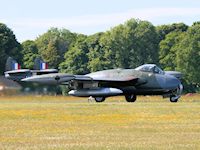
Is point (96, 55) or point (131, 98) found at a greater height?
point (96, 55)

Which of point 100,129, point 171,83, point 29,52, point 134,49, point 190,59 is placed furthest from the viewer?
point 29,52

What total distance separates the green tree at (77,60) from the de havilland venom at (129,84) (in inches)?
3025

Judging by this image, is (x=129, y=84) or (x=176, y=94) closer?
(x=176, y=94)

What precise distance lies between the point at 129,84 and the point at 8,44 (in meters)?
72.9

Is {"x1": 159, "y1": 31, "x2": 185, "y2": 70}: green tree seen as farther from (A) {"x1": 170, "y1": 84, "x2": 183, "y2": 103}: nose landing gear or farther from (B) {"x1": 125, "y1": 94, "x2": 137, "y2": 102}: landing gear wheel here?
(A) {"x1": 170, "y1": 84, "x2": 183, "y2": 103}: nose landing gear

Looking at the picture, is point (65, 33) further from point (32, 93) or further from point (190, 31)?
point (32, 93)

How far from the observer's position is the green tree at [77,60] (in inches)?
5300

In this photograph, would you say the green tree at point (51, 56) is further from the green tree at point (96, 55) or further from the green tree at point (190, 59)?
the green tree at point (190, 59)

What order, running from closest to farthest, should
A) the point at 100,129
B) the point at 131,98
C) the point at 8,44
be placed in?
the point at 100,129 < the point at 131,98 < the point at 8,44

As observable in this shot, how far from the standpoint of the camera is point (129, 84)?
2164 inches

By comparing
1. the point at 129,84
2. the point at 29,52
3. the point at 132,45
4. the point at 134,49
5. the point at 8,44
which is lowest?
the point at 129,84

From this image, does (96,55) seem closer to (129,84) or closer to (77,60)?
(77,60)

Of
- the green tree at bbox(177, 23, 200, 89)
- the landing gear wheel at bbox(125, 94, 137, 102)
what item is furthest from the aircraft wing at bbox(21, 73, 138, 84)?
the green tree at bbox(177, 23, 200, 89)

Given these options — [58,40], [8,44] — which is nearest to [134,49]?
[8,44]
